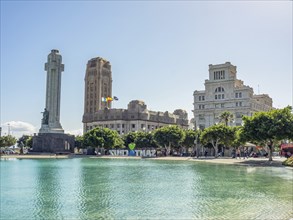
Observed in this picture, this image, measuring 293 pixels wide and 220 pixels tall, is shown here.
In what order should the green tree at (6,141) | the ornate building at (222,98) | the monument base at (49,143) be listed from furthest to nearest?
the ornate building at (222,98) < the green tree at (6,141) < the monument base at (49,143)

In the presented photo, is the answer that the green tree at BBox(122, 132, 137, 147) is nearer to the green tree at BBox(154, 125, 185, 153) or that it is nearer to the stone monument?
the green tree at BBox(154, 125, 185, 153)

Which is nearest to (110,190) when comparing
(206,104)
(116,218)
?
(116,218)

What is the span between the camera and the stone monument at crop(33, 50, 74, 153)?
315 ft

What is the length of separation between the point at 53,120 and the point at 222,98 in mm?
69537

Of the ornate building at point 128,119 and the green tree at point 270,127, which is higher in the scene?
the ornate building at point 128,119

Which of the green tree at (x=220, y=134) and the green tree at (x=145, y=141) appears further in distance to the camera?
the green tree at (x=145, y=141)

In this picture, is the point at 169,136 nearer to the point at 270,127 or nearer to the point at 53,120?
the point at 53,120

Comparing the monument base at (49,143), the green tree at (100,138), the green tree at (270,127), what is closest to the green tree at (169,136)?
the green tree at (100,138)

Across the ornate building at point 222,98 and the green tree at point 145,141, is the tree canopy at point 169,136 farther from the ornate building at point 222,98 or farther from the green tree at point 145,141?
the ornate building at point 222,98

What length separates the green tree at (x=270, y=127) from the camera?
5522 cm

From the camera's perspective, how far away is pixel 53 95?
10156 centimetres

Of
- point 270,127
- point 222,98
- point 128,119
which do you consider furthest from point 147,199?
point 128,119

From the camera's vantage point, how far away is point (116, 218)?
17359 mm

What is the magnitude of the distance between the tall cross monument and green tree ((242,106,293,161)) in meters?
60.2
